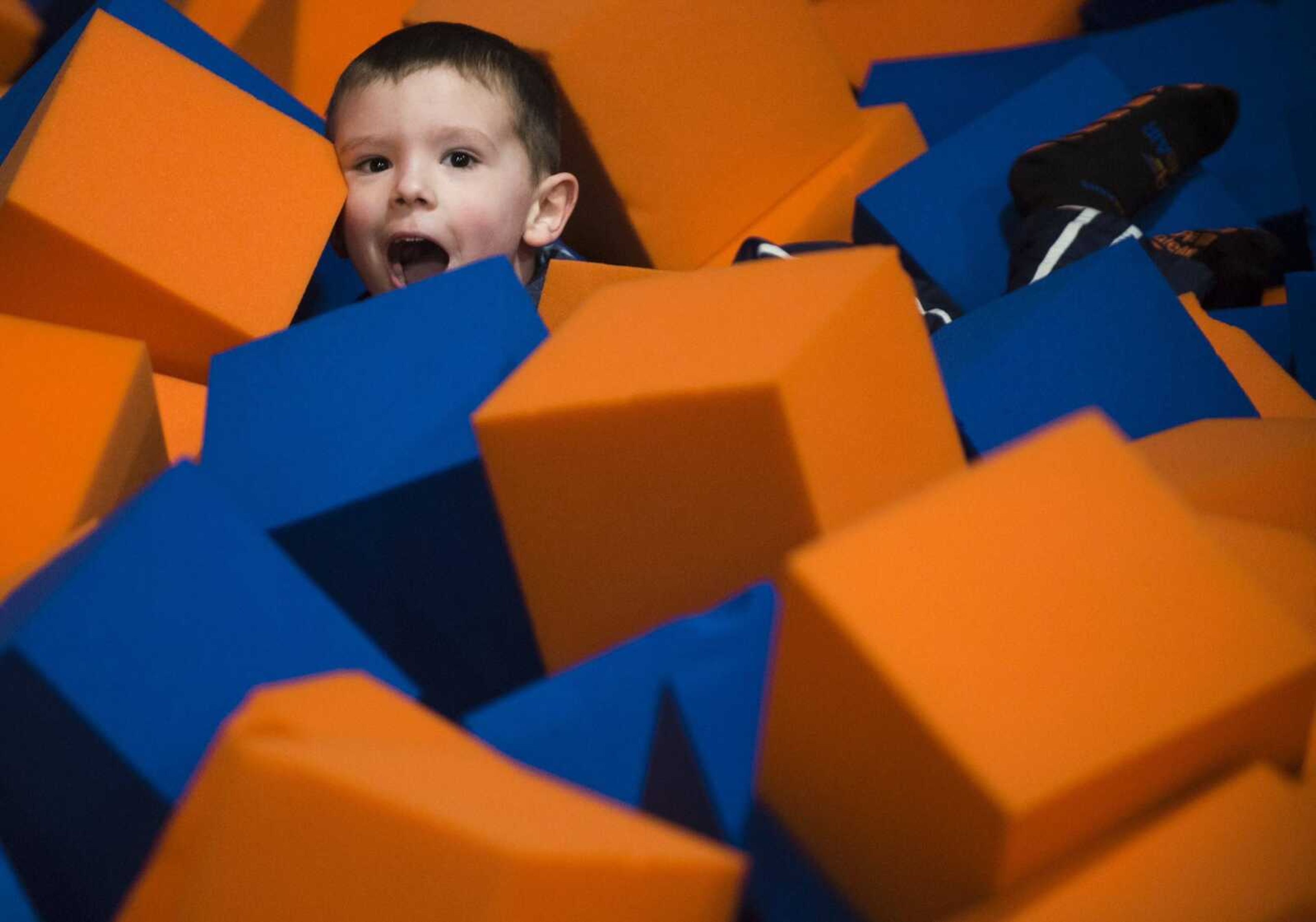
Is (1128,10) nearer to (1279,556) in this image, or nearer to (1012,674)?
(1279,556)

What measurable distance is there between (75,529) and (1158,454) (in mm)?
616

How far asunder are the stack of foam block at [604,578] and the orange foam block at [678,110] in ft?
0.92

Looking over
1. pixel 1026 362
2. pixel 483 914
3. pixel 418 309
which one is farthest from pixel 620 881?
pixel 1026 362

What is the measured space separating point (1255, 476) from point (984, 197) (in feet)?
2.19

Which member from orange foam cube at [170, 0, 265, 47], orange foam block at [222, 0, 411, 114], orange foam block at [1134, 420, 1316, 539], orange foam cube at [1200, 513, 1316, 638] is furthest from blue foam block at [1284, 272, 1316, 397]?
orange foam cube at [170, 0, 265, 47]

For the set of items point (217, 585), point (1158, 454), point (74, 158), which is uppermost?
point (74, 158)

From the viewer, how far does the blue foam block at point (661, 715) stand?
553 mm

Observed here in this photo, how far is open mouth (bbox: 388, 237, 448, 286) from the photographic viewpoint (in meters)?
1.18

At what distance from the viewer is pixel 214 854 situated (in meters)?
0.49

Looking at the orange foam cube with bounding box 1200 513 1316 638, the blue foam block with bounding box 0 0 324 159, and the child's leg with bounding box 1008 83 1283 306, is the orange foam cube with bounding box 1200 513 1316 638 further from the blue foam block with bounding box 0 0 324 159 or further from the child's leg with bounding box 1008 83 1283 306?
the blue foam block with bounding box 0 0 324 159

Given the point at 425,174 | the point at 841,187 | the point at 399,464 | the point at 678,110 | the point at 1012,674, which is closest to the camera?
the point at 1012,674

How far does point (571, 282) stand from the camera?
1115 millimetres

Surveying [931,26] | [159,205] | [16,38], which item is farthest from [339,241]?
[931,26]

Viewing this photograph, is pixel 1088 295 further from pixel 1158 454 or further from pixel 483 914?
pixel 483 914
